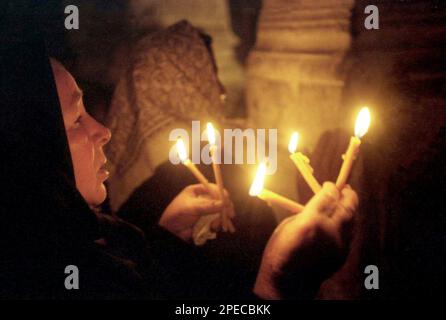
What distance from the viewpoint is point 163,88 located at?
9.61 feet

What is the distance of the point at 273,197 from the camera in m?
1.56

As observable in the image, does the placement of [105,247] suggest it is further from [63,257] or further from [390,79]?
[390,79]

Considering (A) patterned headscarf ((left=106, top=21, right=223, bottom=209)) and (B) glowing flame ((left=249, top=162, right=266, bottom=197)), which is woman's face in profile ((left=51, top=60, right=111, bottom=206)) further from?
(A) patterned headscarf ((left=106, top=21, right=223, bottom=209))

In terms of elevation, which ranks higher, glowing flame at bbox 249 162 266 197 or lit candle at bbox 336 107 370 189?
lit candle at bbox 336 107 370 189

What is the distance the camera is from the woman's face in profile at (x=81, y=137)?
1858 millimetres

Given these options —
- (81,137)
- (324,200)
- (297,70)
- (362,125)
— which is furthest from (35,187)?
(297,70)

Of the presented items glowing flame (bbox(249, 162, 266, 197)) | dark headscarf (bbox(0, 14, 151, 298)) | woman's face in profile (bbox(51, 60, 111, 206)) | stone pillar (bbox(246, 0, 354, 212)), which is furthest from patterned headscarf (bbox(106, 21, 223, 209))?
glowing flame (bbox(249, 162, 266, 197))

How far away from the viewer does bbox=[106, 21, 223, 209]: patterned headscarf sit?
9.51ft

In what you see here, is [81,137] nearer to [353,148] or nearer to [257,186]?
[257,186]

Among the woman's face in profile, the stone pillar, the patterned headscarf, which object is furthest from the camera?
the patterned headscarf

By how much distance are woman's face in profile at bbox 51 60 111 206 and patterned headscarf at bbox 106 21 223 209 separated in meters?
0.99

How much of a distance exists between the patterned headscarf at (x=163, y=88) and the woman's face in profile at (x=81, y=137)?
0.99m

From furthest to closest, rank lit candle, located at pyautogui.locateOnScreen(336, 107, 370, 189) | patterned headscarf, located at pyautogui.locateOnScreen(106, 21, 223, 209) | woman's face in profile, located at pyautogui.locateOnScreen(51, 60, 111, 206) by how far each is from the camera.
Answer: patterned headscarf, located at pyautogui.locateOnScreen(106, 21, 223, 209) < woman's face in profile, located at pyautogui.locateOnScreen(51, 60, 111, 206) < lit candle, located at pyautogui.locateOnScreen(336, 107, 370, 189)

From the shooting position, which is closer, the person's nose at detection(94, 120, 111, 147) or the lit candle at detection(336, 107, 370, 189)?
the lit candle at detection(336, 107, 370, 189)
